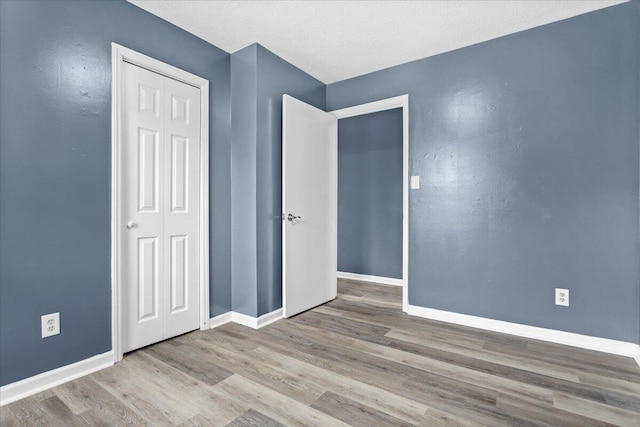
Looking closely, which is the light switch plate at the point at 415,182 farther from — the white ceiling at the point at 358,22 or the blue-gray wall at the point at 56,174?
the blue-gray wall at the point at 56,174

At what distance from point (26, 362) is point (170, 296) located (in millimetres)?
868

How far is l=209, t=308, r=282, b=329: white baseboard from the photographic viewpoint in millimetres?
2691

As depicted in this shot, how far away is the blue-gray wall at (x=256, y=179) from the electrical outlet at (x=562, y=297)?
2300 mm

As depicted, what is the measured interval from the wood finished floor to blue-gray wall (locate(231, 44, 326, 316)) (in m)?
0.47

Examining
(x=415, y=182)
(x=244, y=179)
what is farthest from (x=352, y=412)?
(x=415, y=182)

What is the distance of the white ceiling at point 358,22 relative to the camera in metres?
2.20

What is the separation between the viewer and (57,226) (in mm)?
1819

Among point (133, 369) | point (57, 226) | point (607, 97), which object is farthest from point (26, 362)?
point (607, 97)

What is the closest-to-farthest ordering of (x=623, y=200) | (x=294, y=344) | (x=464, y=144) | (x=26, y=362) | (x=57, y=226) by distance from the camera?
(x=26, y=362) → (x=57, y=226) → (x=623, y=200) → (x=294, y=344) → (x=464, y=144)

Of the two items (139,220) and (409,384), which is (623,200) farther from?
(139,220)

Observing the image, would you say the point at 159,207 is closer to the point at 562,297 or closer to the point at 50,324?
the point at 50,324

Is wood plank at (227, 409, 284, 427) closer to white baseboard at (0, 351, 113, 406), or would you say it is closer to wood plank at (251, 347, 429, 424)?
wood plank at (251, 347, 429, 424)

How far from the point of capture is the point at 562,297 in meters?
2.38

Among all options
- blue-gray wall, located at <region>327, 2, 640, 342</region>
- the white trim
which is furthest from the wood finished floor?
the white trim
